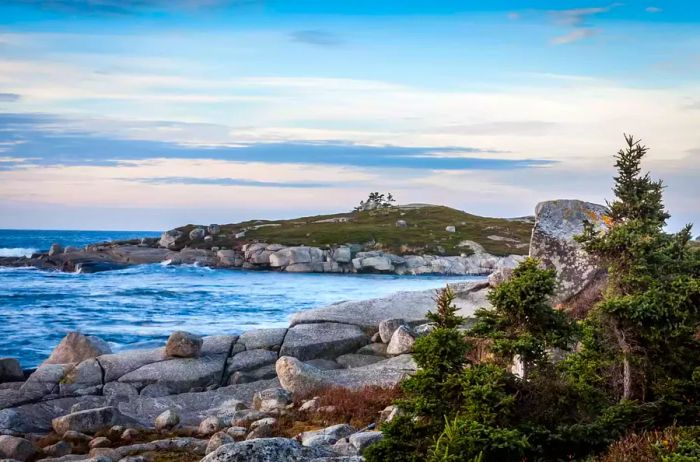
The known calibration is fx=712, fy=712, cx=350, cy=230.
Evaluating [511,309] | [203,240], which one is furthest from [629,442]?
[203,240]

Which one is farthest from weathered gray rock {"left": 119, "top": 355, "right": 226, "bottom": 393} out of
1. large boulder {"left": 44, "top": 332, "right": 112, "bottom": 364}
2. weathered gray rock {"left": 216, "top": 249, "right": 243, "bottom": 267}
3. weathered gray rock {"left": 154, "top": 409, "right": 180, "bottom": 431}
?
weathered gray rock {"left": 216, "top": 249, "right": 243, "bottom": 267}

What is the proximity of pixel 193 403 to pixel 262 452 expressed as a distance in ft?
55.2

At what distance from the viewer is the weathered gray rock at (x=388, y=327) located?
31.1 meters

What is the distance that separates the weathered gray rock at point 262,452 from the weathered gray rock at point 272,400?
11689 mm

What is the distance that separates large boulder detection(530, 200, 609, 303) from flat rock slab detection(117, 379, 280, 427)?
11.3 meters

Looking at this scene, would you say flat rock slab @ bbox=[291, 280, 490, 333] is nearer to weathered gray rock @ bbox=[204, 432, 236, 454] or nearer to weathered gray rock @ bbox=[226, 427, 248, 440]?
weathered gray rock @ bbox=[226, 427, 248, 440]

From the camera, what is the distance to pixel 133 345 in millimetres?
40281

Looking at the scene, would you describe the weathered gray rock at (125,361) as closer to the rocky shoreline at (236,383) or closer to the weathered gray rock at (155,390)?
the rocky shoreline at (236,383)

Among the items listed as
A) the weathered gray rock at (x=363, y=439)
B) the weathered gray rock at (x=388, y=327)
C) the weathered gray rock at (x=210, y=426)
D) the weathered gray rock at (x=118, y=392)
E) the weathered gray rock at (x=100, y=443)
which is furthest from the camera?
the weathered gray rock at (x=388, y=327)

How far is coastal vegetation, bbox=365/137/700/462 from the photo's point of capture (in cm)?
1021

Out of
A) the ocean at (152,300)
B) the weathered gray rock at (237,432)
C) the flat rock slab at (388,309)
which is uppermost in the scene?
the flat rock slab at (388,309)

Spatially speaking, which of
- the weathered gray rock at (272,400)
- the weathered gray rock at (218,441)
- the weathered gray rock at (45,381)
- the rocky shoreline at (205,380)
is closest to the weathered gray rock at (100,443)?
the rocky shoreline at (205,380)

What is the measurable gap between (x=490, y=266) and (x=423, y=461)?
349ft

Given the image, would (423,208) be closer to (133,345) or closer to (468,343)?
(133,345)
